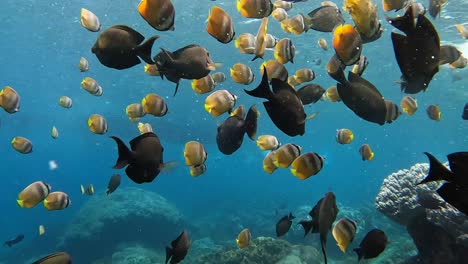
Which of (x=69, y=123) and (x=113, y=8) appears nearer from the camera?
(x=113, y=8)

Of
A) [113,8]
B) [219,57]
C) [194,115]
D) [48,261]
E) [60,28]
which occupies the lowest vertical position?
[194,115]

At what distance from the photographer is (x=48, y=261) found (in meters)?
3.21

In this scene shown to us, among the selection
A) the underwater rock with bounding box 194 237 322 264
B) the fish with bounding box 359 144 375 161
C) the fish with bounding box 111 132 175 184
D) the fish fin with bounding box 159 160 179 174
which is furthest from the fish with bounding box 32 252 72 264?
the underwater rock with bounding box 194 237 322 264

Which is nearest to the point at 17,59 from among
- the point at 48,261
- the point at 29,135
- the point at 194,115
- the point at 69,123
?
the point at 194,115

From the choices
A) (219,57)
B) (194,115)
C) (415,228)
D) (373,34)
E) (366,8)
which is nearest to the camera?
(366,8)

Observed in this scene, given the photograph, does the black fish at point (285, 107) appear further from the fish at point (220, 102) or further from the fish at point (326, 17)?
the fish at point (326, 17)

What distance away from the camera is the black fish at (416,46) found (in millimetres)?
2631

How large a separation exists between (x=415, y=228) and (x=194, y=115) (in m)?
35.1

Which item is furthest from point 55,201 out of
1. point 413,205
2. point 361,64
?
point 413,205

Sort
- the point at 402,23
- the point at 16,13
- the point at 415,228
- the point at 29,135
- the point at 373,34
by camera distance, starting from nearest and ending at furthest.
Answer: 1. the point at 402,23
2. the point at 373,34
3. the point at 415,228
4. the point at 16,13
5. the point at 29,135

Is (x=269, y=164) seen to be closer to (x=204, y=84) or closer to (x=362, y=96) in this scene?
(x=204, y=84)

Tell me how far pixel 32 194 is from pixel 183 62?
12.7 feet

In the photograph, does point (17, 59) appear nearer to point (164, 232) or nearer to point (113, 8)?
point (113, 8)

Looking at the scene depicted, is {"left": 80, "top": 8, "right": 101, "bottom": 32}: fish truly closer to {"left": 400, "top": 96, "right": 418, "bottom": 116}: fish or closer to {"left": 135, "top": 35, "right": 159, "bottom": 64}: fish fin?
{"left": 135, "top": 35, "right": 159, "bottom": 64}: fish fin
